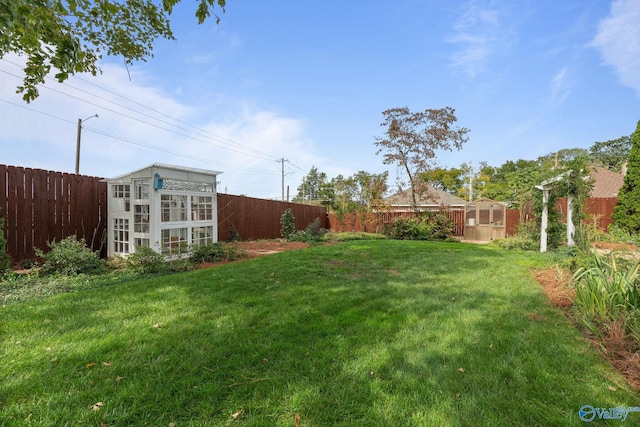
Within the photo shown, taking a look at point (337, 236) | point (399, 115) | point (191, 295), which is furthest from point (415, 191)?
point (191, 295)

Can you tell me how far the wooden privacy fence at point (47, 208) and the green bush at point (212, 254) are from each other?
217 centimetres

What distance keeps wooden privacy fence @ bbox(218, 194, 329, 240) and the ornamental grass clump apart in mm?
9856

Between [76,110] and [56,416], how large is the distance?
1753 cm

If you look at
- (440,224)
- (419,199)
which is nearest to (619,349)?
(440,224)

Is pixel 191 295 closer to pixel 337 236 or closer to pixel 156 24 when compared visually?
pixel 156 24

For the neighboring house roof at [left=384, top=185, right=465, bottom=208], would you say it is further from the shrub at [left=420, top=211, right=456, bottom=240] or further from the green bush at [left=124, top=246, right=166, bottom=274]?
the green bush at [left=124, top=246, right=166, bottom=274]

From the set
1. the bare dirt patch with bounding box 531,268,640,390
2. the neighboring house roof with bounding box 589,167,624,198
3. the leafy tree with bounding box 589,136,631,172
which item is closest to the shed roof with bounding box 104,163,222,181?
the bare dirt patch with bounding box 531,268,640,390

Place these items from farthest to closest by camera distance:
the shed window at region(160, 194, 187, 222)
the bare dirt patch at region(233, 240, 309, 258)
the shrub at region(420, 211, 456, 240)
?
the shrub at region(420, 211, 456, 240), the bare dirt patch at region(233, 240, 309, 258), the shed window at region(160, 194, 187, 222)

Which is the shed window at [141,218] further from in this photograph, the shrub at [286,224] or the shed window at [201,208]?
the shrub at [286,224]

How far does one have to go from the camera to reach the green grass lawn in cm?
153

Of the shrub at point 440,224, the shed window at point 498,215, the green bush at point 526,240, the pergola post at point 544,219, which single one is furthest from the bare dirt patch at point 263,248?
the shed window at point 498,215

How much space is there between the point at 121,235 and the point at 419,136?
12.9m

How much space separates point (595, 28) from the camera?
18.5 feet

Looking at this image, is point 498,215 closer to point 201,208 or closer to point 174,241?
point 201,208
